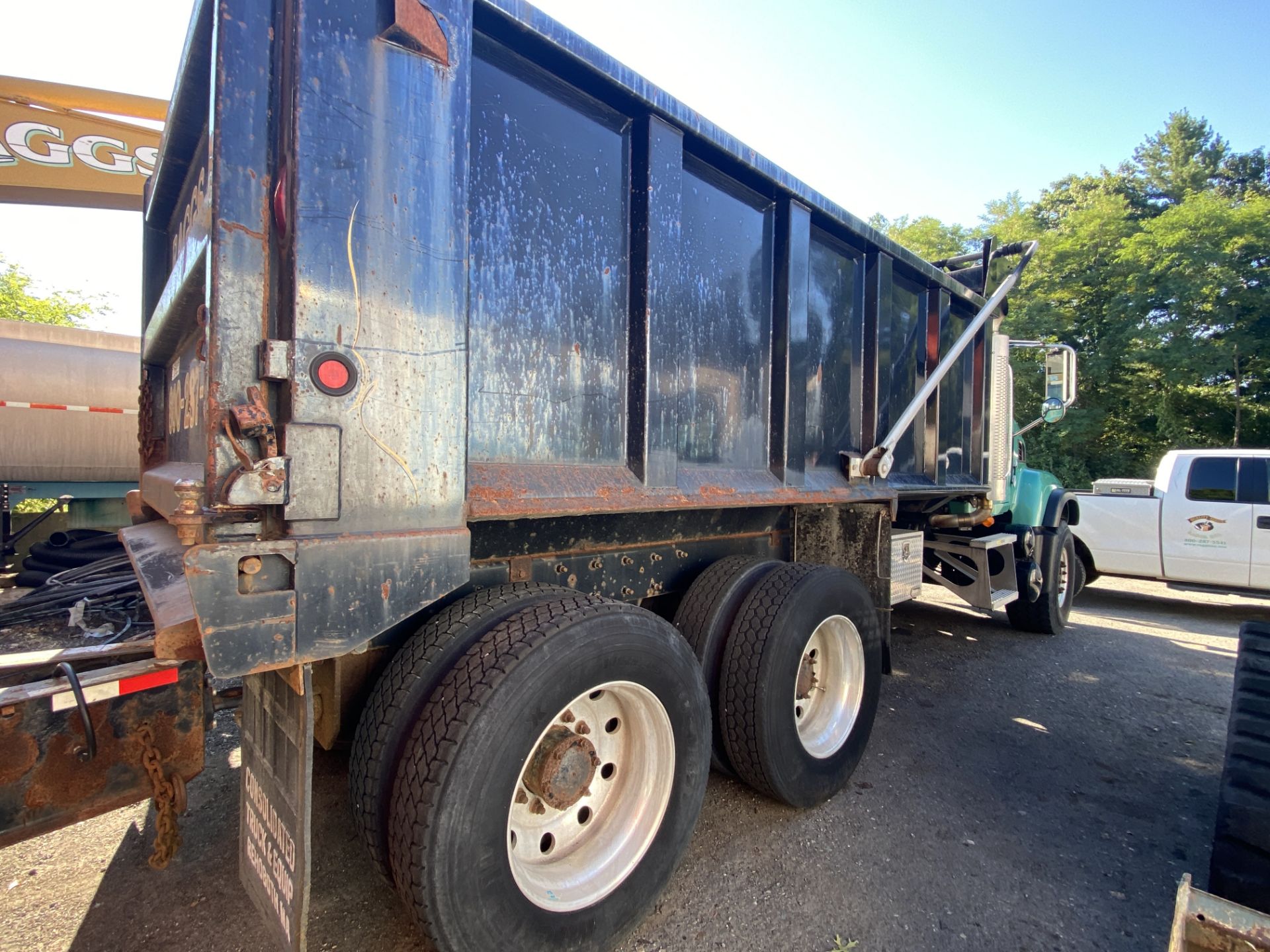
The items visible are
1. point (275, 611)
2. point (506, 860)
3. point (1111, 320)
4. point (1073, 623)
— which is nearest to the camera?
point (275, 611)

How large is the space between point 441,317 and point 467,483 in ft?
1.54

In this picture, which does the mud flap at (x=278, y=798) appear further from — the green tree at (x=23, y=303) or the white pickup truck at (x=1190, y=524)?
the green tree at (x=23, y=303)

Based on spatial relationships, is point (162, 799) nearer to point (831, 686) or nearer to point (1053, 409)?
point (831, 686)

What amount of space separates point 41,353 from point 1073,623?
11.4 meters

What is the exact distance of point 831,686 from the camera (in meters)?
3.43

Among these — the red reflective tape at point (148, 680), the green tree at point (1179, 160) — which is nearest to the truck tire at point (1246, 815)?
the red reflective tape at point (148, 680)

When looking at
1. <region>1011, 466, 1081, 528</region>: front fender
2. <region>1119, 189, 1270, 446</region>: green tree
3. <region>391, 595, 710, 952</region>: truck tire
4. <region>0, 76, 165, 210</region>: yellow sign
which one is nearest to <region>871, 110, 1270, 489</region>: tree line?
<region>1119, 189, 1270, 446</region>: green tree

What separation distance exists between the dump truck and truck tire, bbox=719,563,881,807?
0.02m

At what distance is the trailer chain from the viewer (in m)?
1.61

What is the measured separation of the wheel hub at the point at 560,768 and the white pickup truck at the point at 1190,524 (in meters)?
9.37

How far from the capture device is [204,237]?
1.91 m

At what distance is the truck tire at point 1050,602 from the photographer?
6.61 metres

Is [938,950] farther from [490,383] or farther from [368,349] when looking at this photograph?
[368,349]

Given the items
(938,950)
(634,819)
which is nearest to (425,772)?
(634,819)
